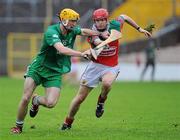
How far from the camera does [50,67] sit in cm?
1275

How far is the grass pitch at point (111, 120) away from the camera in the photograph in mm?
12289

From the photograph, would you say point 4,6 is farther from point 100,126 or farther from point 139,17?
point 100,126

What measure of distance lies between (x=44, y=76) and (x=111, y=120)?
3172 millimetres

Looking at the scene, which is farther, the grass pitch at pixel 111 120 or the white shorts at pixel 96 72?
the white shorts at pixel 96 72

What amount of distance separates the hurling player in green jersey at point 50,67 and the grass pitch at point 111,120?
1.76ft

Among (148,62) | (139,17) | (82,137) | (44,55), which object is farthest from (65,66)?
(139,17)

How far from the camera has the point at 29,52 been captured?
41.3m

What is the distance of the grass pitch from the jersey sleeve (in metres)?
1.57

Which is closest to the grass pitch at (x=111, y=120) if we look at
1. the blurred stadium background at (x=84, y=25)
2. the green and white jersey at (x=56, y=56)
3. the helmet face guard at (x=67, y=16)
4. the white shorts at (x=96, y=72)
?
the white shorts at (x=96, y=72)

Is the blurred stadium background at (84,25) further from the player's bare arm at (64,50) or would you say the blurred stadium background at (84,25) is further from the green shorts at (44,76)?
the player's bare arm at (64,50)

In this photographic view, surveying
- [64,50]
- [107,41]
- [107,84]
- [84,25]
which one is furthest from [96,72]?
[84,25]

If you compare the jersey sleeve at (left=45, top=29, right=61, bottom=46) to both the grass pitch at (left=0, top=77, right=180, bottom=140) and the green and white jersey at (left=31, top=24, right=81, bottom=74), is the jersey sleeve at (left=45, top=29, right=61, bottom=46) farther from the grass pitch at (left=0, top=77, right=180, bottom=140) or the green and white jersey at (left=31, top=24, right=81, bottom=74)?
the grass pitch at (left=0, top=77, right=180, bottom=140)

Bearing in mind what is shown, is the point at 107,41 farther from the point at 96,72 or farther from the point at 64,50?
the point at 64,50

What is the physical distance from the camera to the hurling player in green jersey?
12406 millimetres
